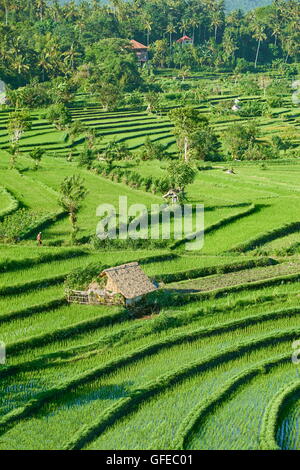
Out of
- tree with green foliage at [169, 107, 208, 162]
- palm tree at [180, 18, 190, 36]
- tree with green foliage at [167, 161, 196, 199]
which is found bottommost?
tree with green foliage at [167, 161, 196, 199]

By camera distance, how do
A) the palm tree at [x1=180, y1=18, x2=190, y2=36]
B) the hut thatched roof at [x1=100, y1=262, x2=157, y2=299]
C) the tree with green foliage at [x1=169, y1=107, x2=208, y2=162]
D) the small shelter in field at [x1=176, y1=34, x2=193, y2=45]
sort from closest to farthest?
1. the hut thatched roof at [x1=100, y1=262, x2=157, y2=299]
2. the tree with green foliage at [x1=169, y1=107, x2=208, y2=162]
3. the small shelter in field at [x1=176, y1=34, x2=193, y2=45]
4. the palm tree at [x1=180, y1=18, x2=190, y2=36]

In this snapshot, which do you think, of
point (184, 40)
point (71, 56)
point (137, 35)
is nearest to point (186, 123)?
point (71, 56)

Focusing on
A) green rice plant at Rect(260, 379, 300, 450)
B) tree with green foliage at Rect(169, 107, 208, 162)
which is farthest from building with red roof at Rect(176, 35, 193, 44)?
green rice plant at Rect(260, 379, 300, 450)

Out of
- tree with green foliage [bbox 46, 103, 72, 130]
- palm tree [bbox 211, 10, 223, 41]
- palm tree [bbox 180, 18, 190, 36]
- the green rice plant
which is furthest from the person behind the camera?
palm tree [bbox 211, 10, 223, 41]

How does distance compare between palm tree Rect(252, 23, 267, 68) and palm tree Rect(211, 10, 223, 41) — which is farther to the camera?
palm tree Rect(211, 10, 223, 41)

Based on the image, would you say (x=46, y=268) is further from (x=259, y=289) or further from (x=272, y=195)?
(x=272, y=195)

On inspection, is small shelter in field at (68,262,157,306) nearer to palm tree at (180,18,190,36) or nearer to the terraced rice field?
the terraced rice field

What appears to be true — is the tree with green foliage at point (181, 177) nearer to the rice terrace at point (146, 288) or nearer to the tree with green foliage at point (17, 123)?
the rice terrace at point (146, 288)

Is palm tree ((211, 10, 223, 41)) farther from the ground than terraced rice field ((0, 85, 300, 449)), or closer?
farther from the ground

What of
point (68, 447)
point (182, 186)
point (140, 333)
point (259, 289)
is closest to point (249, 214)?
point (182, 186)
